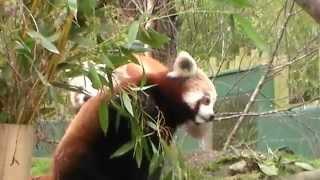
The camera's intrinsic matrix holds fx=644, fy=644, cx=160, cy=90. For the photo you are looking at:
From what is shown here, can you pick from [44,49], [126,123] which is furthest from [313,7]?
[126,123]

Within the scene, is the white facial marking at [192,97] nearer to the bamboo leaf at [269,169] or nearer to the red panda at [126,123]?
the red panda at [126,123]

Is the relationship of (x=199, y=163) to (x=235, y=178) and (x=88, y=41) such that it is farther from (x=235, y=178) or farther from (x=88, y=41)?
(x=88, y=41)

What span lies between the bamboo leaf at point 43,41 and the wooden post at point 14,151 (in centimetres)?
23

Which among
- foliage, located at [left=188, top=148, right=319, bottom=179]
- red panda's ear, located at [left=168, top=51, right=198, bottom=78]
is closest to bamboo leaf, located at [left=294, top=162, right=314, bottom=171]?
foliage, located at [left=188, top=148, right=319, bottom=179]

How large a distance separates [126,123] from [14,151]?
109 cm

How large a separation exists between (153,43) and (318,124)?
313 cm

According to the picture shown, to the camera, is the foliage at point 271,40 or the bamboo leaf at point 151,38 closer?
the bamboo leaf at point 151,38

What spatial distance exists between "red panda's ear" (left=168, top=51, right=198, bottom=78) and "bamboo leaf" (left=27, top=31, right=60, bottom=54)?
1309 millimetres

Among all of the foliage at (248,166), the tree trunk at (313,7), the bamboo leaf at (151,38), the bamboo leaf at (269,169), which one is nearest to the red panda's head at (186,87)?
the foliage at (248,166)

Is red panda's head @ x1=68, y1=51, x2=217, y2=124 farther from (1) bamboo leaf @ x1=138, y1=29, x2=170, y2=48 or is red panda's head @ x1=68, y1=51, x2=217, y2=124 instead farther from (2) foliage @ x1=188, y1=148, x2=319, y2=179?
(1) bamboo leaf @ x1=138, y1=29, x2=170, y2=48

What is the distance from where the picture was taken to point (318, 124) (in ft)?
15.5

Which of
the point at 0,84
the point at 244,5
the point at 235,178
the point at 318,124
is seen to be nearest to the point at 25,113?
the point at 0,84

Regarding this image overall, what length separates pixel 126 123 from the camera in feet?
8.60

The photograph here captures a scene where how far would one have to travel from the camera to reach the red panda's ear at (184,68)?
278cm
